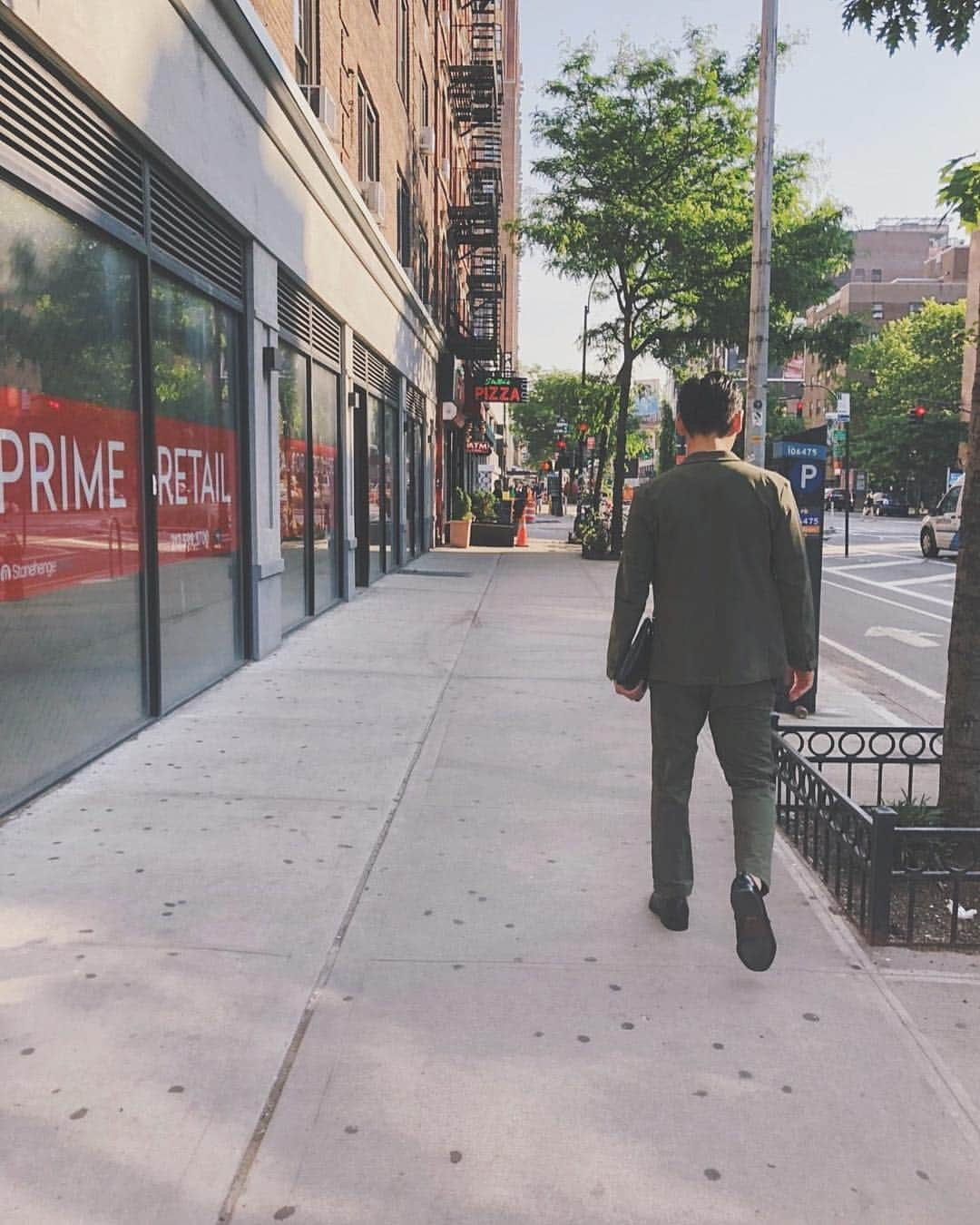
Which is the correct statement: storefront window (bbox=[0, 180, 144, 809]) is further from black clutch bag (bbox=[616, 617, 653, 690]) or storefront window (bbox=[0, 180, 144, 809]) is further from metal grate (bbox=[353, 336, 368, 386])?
metal grate (bbox=[353, 336, 368, 386])

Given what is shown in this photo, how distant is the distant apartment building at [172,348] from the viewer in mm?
5578

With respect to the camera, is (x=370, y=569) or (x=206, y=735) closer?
(x=206, y=735)

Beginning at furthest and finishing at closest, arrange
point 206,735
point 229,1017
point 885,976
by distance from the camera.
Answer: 1. point 206,735
2. point 885,976
3. point 229,1017

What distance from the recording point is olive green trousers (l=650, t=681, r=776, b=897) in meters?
3.88

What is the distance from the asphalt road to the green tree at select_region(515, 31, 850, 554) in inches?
243

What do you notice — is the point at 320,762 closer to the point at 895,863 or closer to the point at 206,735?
the point at 206,735

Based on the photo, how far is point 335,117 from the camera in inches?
547

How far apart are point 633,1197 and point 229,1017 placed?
4.45 feet

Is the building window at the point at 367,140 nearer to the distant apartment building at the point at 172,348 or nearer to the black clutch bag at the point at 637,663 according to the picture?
the distant apartment building at the point at 172,348

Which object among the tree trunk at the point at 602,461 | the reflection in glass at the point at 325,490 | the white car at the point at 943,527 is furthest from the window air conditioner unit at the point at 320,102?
the white car at the point at 943,527

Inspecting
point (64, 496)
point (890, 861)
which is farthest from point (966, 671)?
point (64, 496)

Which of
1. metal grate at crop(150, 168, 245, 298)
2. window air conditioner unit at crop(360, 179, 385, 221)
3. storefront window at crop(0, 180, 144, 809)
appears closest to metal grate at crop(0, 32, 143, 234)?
storefront window at crop(0, 180, 144, 809)

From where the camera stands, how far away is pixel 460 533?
98.5ft

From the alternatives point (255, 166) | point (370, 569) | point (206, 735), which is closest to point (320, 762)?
point (206, 735)
